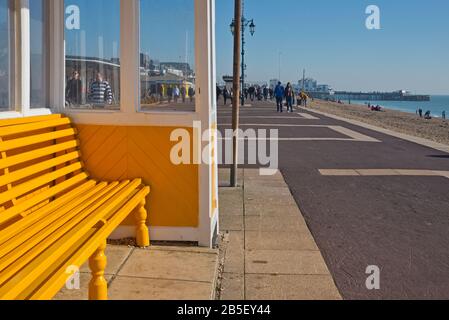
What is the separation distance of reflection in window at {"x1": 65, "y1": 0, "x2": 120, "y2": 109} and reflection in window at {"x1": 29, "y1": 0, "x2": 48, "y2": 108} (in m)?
0.22

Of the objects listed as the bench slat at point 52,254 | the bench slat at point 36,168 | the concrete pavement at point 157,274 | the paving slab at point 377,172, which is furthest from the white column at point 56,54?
the paving slab at point 377,172

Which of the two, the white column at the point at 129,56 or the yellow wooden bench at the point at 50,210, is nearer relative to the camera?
the yellow wooden bench at the point at 50,210

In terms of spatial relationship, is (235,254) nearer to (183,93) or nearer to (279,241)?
(279,241)

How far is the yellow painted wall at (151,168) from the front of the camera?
5168 millimetres

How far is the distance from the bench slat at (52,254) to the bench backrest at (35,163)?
49 cm

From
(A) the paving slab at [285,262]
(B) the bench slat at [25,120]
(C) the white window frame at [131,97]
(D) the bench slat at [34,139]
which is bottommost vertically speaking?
(A) the paving slab at [285,262]

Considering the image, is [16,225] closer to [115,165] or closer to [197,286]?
[197,286]

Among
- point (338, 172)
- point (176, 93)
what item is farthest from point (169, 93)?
point (338, 172)

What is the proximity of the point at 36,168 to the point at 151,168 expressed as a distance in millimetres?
1207

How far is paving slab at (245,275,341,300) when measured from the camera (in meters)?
4.05

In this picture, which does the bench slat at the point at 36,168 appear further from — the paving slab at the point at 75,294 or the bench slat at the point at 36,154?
the paving slab at the point at 75,294

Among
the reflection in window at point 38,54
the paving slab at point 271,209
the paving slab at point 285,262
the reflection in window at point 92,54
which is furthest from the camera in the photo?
the paving slab at point 271,209

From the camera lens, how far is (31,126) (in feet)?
14.0

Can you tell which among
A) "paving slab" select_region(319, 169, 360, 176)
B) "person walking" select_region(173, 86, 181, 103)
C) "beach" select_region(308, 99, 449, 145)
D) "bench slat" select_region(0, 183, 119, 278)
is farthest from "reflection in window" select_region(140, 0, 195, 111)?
"beach" select_region(308, 99, 449, 145)
